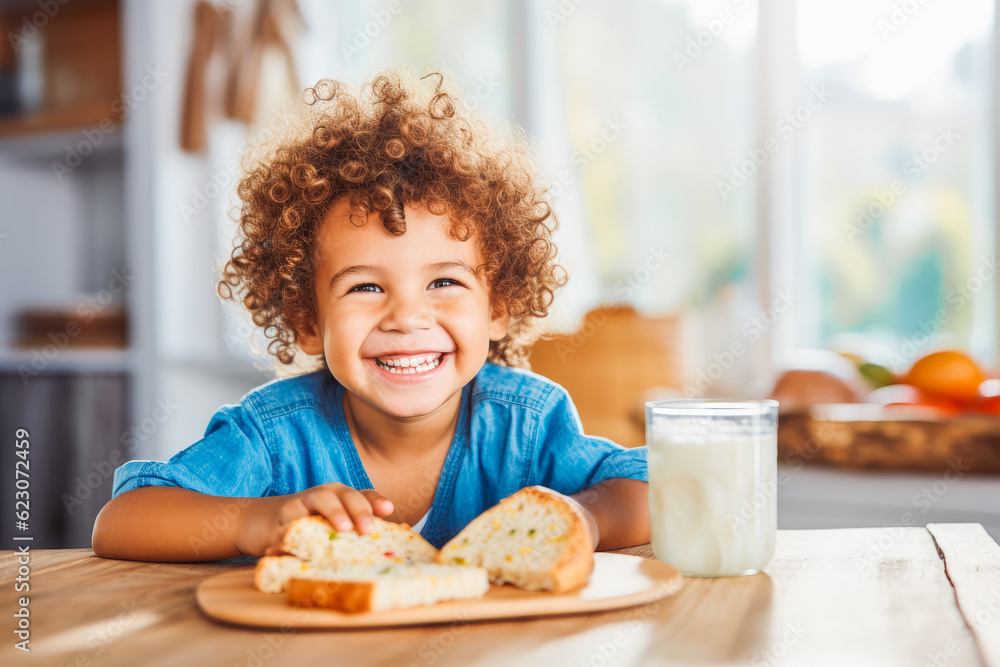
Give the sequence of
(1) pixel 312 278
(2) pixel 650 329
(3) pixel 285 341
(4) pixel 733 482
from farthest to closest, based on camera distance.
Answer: (2) pixel 650 329, (3) pixel 285 341, (1) pixel 312 278, (4) pixel 733 482

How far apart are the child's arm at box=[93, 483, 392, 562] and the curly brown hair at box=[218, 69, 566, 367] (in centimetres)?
34

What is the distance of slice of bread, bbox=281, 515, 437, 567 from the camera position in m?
0.77

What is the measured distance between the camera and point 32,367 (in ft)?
10.1

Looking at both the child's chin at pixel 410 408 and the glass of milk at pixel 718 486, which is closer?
the glass of milk at pixel 718 486

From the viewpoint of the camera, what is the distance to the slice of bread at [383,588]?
0.63 meters

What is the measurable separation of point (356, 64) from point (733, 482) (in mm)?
2685

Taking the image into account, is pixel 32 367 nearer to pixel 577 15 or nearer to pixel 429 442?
pixel 577 15

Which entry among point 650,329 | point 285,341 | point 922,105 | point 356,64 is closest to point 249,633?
point 285,341
